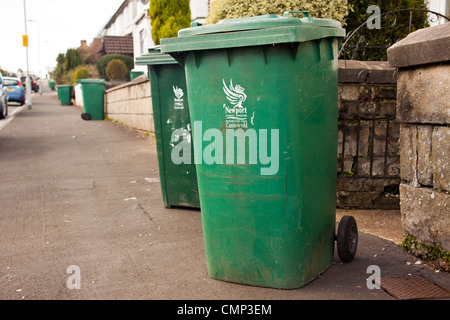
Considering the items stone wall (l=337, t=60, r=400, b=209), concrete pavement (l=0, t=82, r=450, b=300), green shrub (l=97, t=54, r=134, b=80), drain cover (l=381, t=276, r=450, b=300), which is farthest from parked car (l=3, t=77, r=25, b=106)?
drain cover (l=381, t=276, r=450, b=300)

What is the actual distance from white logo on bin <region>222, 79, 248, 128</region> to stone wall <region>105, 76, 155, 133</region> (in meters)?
7.73

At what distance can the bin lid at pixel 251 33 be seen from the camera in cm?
268

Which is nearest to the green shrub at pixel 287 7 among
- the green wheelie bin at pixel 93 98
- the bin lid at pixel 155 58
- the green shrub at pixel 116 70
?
the bin lid at pixel 155 58

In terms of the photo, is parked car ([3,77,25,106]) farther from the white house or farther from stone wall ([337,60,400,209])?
stone wall ([337,60,400,209])

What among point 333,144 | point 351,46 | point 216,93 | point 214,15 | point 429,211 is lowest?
point 429,211

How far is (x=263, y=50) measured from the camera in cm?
276

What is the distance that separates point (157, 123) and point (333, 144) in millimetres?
2261

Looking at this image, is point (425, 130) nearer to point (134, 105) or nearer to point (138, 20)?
point (134, 105)

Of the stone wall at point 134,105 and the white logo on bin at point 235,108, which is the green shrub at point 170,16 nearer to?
the stone wall at point 134,105

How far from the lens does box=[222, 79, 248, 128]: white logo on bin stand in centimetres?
285

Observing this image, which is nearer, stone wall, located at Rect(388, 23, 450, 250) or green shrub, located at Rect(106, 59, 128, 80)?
stone wall, located at Rect(388, 23, 450, 250)

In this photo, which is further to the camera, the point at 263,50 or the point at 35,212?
the point at 35,212

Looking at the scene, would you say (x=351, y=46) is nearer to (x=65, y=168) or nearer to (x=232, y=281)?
(x=232, y=281)
